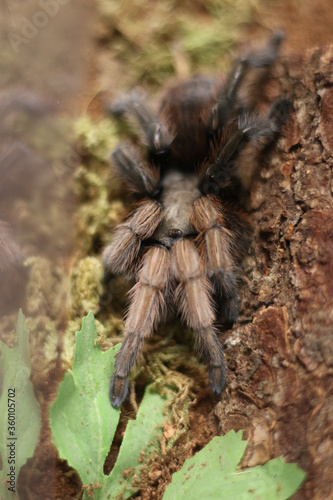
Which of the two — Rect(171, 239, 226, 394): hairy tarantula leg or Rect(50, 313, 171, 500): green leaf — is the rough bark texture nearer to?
Rect(171, 239, 226, 394): hairy tarantula leg

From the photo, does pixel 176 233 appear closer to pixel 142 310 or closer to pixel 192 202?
pixel 192 202

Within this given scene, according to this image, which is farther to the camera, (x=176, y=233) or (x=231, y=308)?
(x=176, y=233)

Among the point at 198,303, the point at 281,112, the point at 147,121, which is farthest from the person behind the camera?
the point at 147,121

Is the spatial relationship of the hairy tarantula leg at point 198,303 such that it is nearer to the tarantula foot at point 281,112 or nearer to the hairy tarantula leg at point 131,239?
the hairy tarantula leg at point 131,239

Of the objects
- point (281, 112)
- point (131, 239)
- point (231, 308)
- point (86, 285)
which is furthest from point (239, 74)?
point (86, 285)

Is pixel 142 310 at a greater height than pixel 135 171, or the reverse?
pixel 135 171

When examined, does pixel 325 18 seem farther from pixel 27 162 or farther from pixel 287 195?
pixel 27 162

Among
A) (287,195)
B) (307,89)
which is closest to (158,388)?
(287,195)

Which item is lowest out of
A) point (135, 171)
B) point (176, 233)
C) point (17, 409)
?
point (176, 233)
